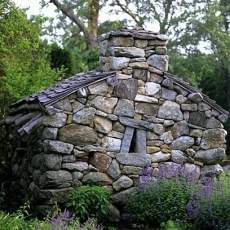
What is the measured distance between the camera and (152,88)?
8617 millimetres

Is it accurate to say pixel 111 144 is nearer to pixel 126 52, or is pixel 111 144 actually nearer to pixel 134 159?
pixel 134 159

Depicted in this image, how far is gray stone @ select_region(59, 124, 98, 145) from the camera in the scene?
7.96 meters

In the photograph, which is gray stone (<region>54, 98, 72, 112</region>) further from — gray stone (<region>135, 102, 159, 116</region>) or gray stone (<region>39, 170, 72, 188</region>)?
gray stone (<region>135, 102, 159, 116</region>)

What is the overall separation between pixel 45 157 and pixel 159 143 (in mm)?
1982

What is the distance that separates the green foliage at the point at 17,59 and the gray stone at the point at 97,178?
339 centimetres

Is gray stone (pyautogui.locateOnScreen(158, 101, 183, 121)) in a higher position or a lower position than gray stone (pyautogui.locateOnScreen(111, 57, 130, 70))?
lower

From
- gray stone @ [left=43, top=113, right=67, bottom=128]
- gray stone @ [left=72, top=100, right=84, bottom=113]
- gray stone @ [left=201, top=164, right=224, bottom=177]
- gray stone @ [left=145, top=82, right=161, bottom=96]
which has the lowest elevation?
gray stone @ [left=201, top=164, right=224, bottom=177]

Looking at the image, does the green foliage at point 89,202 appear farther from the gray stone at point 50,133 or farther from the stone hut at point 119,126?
the gray stone at point 50,133

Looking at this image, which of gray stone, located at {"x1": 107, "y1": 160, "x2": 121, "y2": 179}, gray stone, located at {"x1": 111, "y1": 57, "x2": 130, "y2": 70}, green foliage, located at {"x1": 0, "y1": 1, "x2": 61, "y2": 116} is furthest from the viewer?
green foliage, located at {"x1": 0, "y1": 1, "x2": 61, "y2": 116}

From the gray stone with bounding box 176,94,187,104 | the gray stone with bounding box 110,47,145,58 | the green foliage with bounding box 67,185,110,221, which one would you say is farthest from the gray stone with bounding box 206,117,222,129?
the green foliage with bounding box 67,185,110,221

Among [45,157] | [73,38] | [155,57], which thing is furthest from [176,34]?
[45,157]

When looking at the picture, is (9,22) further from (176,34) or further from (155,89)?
(176,34)

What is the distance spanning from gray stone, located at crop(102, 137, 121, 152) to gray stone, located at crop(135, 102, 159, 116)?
63cm

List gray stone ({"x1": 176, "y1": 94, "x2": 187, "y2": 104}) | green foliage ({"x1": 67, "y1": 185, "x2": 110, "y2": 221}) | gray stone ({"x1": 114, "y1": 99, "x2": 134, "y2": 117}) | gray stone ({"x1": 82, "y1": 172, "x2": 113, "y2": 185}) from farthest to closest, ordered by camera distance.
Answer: gray stone ({"x1": 176, "y1": 94, "x2": 187, "y2": 104}), gray stone ({"x1": 114, "y1": 99, "x2": 134, "y2": 117}), gray stone ({"x1": 82, "y1": 172, "x2": 113, "y2": 185}), green foliage ({"x1": 67, "y1": 185, "x2": 110, "y2": 221})
